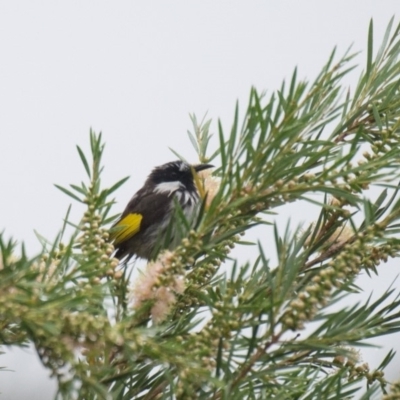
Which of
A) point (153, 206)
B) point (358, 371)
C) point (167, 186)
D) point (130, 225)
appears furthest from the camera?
point (167, 186)

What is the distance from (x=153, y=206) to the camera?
3.72m

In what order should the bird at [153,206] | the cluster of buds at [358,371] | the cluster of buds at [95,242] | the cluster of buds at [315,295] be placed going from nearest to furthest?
the cluster of buds at [315,295] → the cluster of buds at [95,242] → the cluster of buds at [358,371] → the bird at [153,206]

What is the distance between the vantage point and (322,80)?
3.41 ft

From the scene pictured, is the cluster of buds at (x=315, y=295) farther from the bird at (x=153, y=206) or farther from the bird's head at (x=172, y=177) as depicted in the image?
the bird's head at (x=172, y=177)

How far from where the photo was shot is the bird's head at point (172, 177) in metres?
3.80

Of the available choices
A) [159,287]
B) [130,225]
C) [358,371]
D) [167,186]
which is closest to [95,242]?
[159,287]

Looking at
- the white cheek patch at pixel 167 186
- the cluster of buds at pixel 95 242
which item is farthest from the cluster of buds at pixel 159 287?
the white cheek patch at pixel 167 186

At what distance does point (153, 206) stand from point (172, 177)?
0.28 m

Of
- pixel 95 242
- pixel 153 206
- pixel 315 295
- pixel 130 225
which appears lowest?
pixel 315 295

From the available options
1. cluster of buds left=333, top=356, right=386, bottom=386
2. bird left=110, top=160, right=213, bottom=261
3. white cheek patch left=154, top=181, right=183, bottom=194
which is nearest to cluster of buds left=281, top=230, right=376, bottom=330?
cluster of buds left=333, top=356, right=386, bottom=386

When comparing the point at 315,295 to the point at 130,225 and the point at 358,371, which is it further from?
the point at 130,225

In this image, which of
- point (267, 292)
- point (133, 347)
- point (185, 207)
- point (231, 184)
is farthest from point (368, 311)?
point (185, 207)

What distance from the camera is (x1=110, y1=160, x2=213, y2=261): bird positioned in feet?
11.0

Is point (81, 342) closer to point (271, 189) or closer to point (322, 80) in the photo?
point (271, 189)
